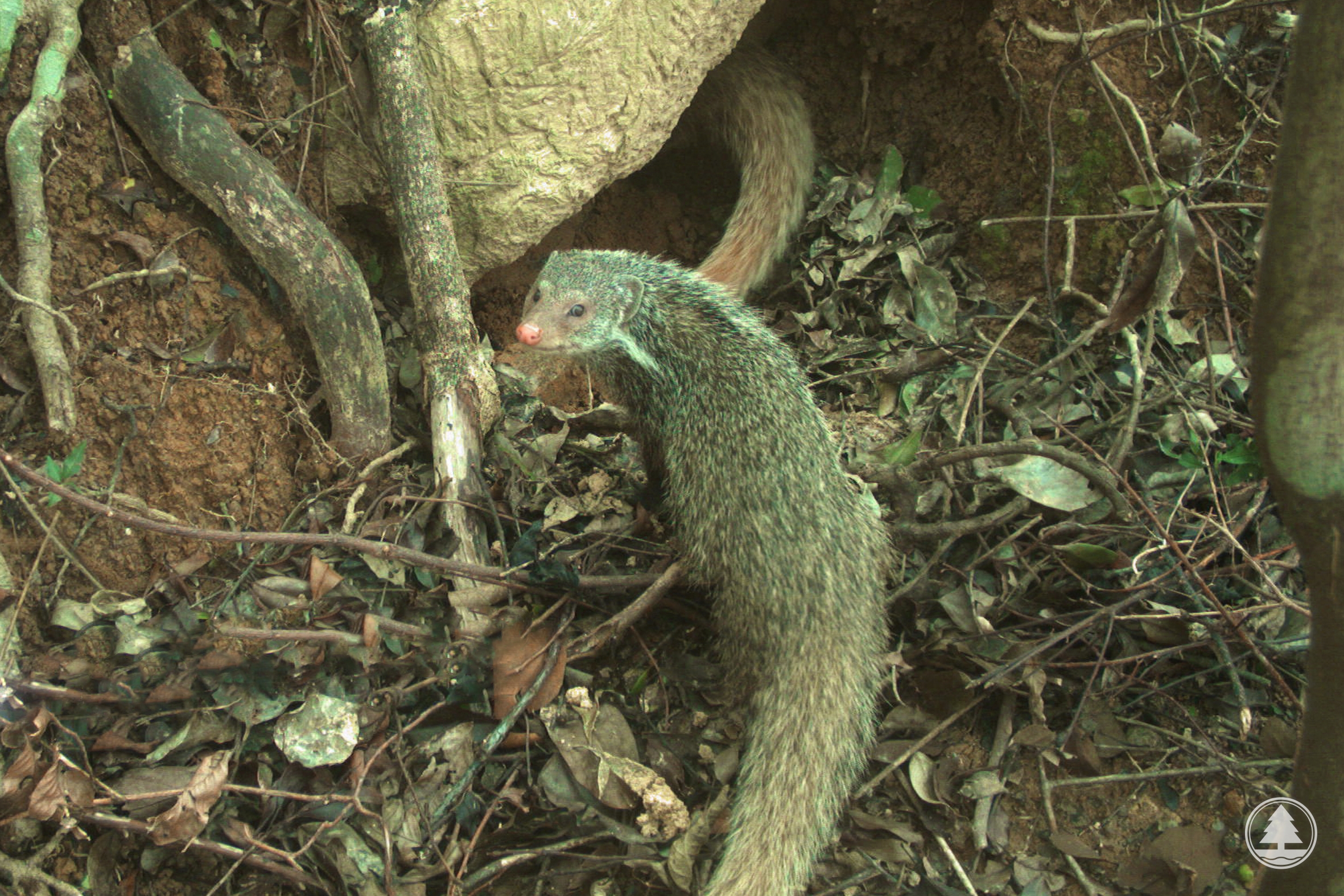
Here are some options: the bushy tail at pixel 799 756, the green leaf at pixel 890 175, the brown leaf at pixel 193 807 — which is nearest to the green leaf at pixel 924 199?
the green leaf at pixel 890 175

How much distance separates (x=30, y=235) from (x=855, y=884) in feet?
9.03

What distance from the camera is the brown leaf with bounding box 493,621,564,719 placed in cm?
242

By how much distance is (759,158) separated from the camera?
3799mm

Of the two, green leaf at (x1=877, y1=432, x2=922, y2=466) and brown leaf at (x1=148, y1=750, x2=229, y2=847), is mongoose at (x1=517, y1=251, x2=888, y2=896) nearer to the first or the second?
green leaf at (x1=877, y1=432, x2=922, y2=466)

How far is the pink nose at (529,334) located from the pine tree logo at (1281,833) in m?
2.27

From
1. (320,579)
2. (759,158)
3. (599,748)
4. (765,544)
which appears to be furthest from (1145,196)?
(320,579)

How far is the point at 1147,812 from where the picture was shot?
239 centimetres

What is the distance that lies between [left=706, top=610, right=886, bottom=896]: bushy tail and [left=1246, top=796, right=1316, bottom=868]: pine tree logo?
0.92m

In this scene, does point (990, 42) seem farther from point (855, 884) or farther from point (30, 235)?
point (30, 235)

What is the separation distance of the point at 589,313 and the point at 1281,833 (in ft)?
7.59

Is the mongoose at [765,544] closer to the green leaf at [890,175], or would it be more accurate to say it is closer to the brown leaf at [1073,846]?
the brown leaf at [1073,846]

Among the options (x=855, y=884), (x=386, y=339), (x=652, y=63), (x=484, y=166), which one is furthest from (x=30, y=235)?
(x=855, y=884)

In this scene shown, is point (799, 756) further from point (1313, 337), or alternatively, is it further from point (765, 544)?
point (1313, 337)

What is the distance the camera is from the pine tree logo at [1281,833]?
4.81ft
